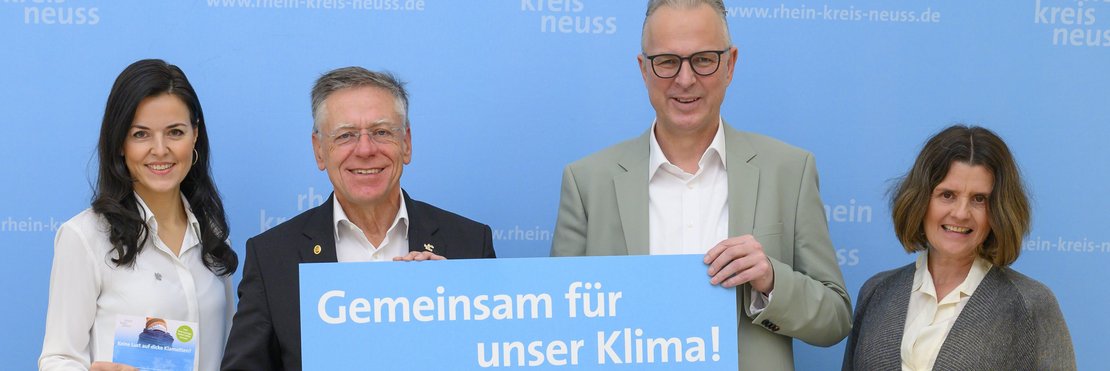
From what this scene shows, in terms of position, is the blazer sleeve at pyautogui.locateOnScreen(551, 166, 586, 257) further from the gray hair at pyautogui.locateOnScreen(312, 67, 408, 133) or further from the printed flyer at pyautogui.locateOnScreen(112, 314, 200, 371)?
the printed flyer at pyautogui.locateOnScreen(112, 314, 200, 371)

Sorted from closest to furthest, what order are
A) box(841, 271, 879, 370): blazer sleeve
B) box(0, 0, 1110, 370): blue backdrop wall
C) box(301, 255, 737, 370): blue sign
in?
box(301, 255, 737, 370): blue sign, box(841, 271, 879, 370): blazer sleeve, box(0, 0, 1110, 370): blue backdrop wall

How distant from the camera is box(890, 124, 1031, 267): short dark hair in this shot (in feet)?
7.67

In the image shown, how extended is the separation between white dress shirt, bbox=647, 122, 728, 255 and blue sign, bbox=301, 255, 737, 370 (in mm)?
217

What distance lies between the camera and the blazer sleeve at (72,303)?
7.87 ft

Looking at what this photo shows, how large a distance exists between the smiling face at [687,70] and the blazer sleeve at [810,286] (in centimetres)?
29

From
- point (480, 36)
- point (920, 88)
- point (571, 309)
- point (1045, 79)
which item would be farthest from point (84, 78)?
point (1045, 79)

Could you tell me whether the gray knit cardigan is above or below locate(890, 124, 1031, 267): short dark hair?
below

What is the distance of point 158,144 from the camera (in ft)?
8.29

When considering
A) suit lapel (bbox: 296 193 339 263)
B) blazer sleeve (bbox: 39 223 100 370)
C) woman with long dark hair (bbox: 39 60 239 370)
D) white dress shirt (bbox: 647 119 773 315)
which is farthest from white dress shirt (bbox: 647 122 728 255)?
blazer sleeve (bbox: 39 223 100 370)

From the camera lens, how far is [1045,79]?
3.38 meters

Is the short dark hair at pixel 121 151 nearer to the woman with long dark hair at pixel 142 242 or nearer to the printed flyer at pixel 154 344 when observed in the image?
the woman with long dark hair at pixel 142 242

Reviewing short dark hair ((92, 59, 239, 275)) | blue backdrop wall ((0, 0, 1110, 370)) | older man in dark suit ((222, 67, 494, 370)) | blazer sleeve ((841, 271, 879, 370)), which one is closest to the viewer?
older man in dark suit ((222, 67, 494, 370))

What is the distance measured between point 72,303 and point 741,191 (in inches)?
66.9

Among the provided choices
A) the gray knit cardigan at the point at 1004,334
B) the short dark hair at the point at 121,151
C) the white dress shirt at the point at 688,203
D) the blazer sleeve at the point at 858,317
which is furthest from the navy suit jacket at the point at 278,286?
the gray knit cardigan at the point at 1004,334
